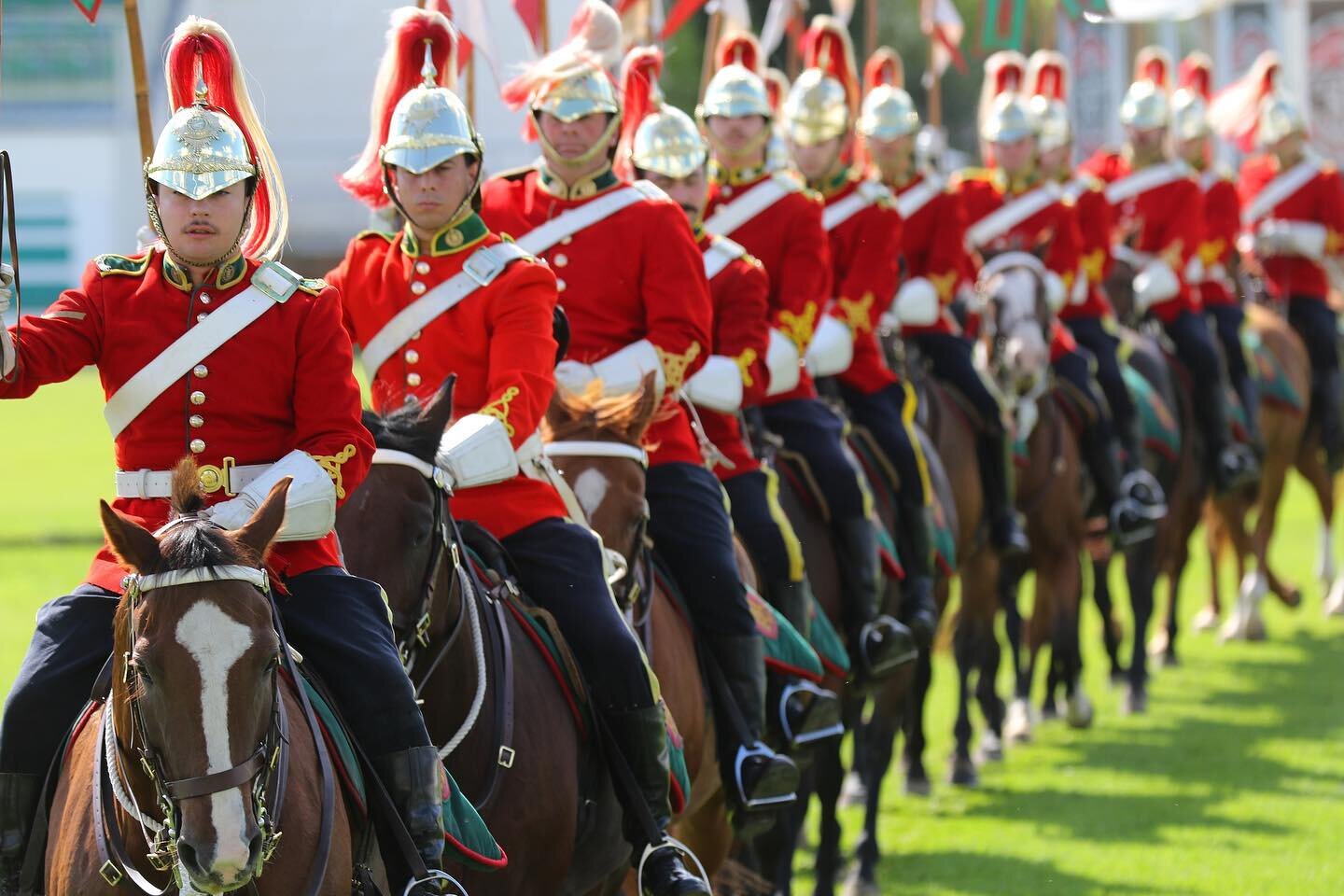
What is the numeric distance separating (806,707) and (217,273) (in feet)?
11.5

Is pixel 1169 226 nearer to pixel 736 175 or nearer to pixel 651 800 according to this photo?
pixel 736 175

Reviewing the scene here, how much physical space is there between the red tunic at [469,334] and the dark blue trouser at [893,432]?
3903 millimetres

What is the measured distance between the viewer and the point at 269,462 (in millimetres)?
5203

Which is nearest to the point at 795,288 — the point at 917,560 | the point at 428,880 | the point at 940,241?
the point at 917,560

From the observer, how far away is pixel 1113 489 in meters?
13.5

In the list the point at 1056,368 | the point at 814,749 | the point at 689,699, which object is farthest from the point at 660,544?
the point at 1056,368

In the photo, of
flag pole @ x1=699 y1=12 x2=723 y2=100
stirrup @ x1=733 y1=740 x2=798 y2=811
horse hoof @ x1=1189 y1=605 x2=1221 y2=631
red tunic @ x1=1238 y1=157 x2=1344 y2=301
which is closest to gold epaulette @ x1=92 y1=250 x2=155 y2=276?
stirrup @ x1=733 y1=740 x2=798 y2=811

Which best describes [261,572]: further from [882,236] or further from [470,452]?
[882,236]

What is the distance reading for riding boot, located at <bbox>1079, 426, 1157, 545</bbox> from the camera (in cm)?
1345

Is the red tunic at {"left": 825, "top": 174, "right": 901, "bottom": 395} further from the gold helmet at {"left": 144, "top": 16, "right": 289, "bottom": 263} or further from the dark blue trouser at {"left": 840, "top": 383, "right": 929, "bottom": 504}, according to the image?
the gold helmet at {"left": 144, "top": 16, "right": 289, "bottom": 263}

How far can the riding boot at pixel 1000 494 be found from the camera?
464 inches

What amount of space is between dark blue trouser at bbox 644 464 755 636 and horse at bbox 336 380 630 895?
1.03 meters

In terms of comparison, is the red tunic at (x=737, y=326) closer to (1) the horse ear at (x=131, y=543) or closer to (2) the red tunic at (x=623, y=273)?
(2) the red tunic at (x=623, y=273)

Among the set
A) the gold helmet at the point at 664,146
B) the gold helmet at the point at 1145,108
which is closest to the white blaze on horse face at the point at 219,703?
the gold helmet at the point at 664,146
